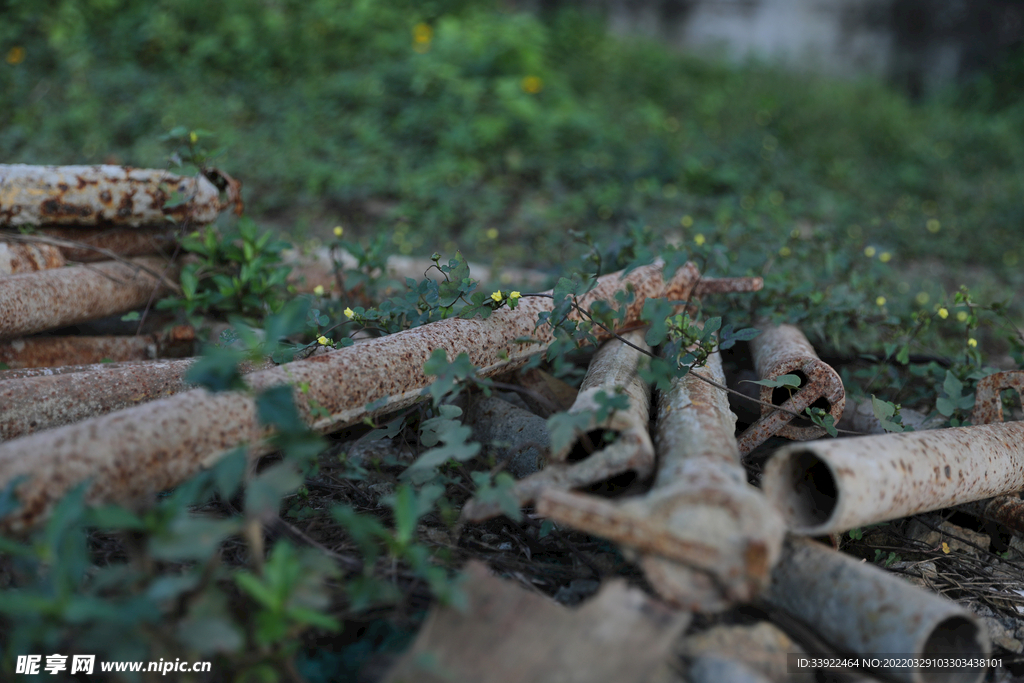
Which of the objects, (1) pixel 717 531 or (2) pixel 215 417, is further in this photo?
(2) pixel 215 417

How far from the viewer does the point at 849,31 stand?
923 centimetres

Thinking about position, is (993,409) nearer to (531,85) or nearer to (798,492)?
(798,492)

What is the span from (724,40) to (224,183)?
25.7 feet

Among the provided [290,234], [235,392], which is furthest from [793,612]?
[290,234]

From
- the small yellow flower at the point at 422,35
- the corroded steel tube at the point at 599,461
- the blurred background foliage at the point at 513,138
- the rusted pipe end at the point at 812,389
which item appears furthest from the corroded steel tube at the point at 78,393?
the small yellow flower at the point at 422,35

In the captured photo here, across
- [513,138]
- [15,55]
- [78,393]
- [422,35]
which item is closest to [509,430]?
[78,393]

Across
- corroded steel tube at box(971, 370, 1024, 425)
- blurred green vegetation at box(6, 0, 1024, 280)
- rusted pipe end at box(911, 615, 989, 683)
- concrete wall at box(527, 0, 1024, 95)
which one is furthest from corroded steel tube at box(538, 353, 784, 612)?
concrete wall at box(527, 0, 1024, 95)

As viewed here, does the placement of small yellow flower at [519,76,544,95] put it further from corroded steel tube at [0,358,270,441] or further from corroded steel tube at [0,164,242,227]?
corroded steel tube at [0,358,270,441]

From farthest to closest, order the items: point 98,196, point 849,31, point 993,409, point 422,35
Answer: point 849,31 → point 422,35 → point 98,196 → point 993,409

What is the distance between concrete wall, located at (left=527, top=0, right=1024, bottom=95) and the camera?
8883 millimetres

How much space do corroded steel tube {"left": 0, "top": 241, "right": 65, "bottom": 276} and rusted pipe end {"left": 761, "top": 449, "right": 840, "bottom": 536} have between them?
8.51 ft

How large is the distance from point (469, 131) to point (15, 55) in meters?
4.21

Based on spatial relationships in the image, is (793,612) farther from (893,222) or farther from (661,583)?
(893,222)

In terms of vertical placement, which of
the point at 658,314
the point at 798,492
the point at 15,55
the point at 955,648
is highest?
the point at 15,55
